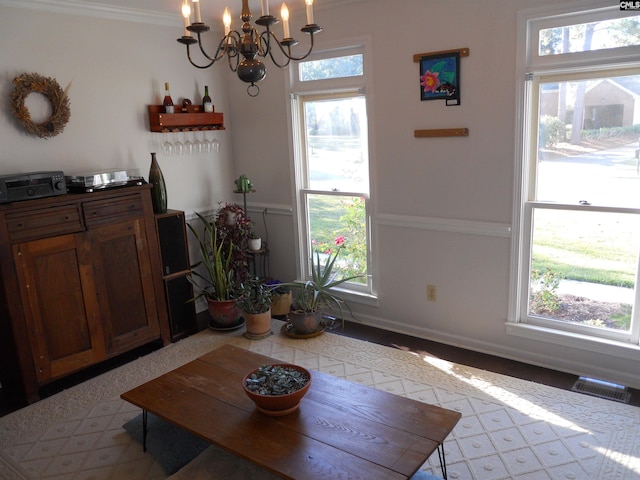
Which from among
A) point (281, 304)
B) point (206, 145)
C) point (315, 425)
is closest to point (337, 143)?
point (206, 145)

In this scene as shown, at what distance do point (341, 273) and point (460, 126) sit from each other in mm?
1594

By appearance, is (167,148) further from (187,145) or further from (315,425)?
(315,425)

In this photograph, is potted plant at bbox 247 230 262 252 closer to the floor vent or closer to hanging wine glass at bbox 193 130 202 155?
hanging wine glass at bbox 193 130 202 155

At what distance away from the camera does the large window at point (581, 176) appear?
114 inches

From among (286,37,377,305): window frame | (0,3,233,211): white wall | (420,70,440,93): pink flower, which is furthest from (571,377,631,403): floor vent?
(0,3,233,211): white wall

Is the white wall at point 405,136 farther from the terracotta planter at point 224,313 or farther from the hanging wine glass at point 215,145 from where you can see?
the terracotta planter at point 224,313

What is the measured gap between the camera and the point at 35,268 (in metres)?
3.18

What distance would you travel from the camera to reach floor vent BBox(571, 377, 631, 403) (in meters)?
3.00

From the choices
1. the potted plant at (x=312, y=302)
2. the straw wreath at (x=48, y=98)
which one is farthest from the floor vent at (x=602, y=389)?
the straw wreath at (x=48, y=98)

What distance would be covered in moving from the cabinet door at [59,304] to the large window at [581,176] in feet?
9.35

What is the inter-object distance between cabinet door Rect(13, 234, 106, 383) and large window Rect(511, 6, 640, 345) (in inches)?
112

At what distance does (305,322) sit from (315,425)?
1741 mm

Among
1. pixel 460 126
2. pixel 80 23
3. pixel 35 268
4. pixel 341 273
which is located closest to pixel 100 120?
pixel 80 23

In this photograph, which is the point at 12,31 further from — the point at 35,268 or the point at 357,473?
the point at 357,473
